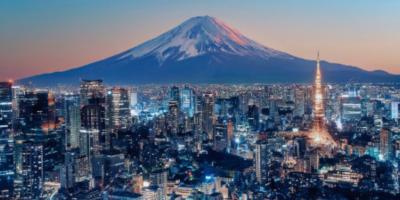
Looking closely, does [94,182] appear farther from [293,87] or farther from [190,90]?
[293,87]

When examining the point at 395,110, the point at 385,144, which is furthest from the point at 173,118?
the point at 395,110

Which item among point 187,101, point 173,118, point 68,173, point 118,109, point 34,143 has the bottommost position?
point 68,173

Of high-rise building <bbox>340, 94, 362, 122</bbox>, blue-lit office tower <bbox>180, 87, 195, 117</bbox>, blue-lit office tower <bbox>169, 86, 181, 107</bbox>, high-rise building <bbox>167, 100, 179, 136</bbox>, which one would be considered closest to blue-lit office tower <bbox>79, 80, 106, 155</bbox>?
high-rise building <bbox>167, 100, 179, 136</bbox>

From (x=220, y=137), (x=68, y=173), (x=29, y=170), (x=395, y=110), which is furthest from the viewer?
(x=395, y=110)

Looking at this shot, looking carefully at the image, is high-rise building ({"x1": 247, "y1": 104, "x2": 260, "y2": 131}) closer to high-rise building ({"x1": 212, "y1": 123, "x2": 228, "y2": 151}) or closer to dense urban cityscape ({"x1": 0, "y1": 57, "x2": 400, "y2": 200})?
dense urban cityscape ({"x1": 0, "y1": 57, "x2": 400, "y2": 200})

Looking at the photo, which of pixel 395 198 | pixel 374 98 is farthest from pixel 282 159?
pixel 374 98

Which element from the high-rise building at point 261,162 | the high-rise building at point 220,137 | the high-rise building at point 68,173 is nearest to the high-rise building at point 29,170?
the high-rise building at point 68,173

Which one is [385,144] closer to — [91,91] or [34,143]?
[34,143]
